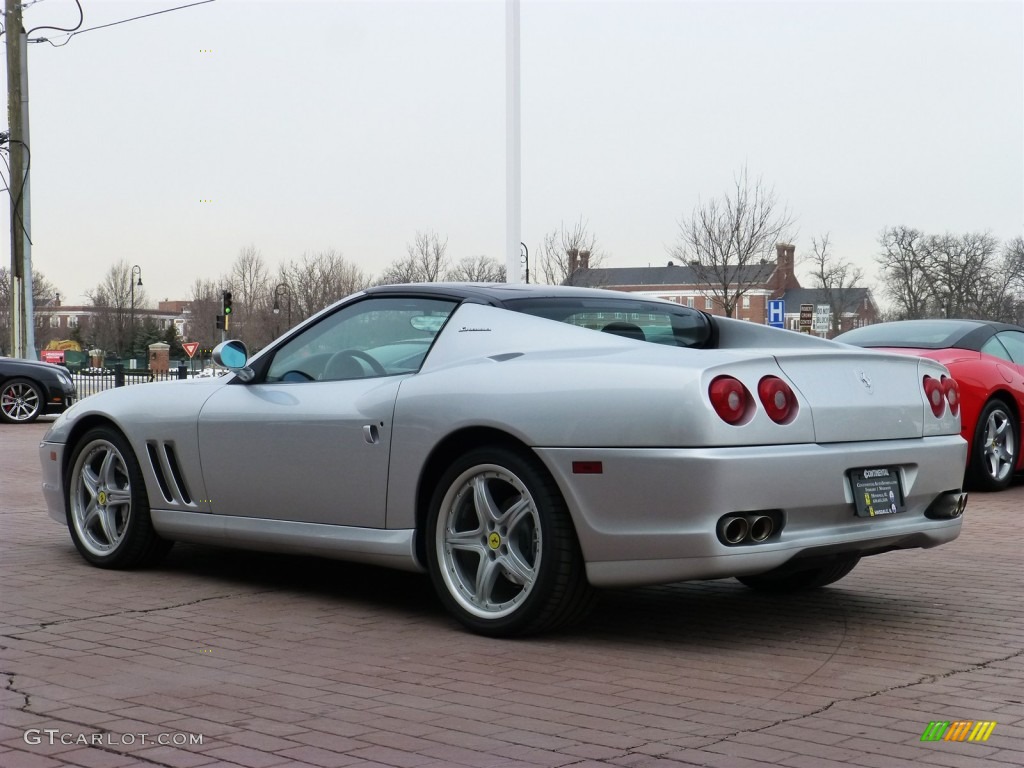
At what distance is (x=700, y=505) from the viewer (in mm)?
4492

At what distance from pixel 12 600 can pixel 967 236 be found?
70.6 m

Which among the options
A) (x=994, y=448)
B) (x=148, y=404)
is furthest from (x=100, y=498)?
(x=994, y=448)

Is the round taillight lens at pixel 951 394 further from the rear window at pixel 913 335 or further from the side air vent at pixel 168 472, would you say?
the rear window at pixel 913 335

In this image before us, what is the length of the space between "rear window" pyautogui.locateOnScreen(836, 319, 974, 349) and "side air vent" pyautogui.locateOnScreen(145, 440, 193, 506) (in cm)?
611

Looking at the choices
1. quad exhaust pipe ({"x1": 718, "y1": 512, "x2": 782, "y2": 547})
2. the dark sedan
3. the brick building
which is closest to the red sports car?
quad exhaust pipe ({"x1": 718, "y1": 512, "x2": 782, "y2": 547})

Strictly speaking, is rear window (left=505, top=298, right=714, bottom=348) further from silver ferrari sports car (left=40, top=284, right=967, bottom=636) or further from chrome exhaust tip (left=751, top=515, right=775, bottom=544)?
chrome exhaust tip (left=751, top=515, right=775, bottom=544)

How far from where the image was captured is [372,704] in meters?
4.02

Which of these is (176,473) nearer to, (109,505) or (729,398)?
(109,505)

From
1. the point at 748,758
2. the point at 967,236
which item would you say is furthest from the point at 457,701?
the point at 967,236

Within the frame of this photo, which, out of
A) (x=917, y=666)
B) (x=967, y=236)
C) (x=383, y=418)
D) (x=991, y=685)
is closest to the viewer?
(x=991, y=685)

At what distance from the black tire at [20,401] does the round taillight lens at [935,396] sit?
18331mm

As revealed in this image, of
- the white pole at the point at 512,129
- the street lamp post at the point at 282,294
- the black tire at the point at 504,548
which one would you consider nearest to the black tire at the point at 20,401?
the white pole at the point at 512,129

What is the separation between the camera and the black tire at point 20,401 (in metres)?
21.0

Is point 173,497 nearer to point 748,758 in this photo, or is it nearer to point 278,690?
point 278,690
